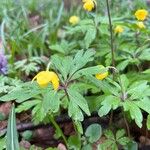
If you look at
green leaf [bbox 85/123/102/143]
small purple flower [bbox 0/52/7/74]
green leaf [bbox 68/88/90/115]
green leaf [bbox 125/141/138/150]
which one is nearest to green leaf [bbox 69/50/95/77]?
green leaf [bbox 68/88/90/115]

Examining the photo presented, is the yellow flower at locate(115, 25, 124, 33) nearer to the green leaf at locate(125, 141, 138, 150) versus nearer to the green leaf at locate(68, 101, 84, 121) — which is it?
the green leaf at locate(125, 141, 138, 150)

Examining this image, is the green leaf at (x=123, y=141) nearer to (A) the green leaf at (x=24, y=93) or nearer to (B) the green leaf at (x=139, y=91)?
(B) the green leaf at (x=139, y=91)

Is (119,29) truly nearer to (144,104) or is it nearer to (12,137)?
(144,104)

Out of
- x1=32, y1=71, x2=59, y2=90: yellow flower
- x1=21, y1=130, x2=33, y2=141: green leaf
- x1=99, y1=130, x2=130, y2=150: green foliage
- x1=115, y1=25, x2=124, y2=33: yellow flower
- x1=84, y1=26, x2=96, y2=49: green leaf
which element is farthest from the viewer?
x1=115, y1=25, x2=124, y2=33: yellow flower

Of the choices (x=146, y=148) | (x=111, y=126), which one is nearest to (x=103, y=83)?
(x=111, y=126)

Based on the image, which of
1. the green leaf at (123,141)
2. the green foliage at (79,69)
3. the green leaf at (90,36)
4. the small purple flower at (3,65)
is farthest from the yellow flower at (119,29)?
the green leaf at (123,141)

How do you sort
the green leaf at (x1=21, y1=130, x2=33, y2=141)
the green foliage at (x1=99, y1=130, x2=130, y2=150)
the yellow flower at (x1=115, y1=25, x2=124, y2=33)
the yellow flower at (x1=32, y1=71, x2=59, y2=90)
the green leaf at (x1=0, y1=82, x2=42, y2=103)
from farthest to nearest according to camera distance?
1. the yellow flower at (x1=115, y1=25, x2=124, y2=33)
2. the green leaf at (x1=21, y1=130, x2=33, y2=141)
3. the green foliage at (x1=99, y1=130, x2=130, y2=150)
4. the green leaf at (x1=0, y1=82, x2=42, y2=103)
5. the yellow flower at (x1=32, y1=71, x2=59, y2=90)

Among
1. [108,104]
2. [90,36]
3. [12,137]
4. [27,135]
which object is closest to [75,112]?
[108,104]

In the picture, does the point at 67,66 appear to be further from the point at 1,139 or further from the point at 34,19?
the point at 34,19

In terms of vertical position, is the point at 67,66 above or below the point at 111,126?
above

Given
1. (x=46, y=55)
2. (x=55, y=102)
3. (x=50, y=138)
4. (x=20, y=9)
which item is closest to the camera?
(x=55, y=102)
